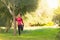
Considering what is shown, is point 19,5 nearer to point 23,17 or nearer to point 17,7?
point 17,7

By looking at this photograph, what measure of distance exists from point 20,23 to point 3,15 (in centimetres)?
596

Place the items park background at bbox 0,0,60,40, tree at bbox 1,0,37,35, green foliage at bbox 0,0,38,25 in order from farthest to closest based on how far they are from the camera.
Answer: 1. green foliage at bbox 0,0,38,25
2. tree at bbox 1,0,37,35
3. park background at bbox 0,0,60,40

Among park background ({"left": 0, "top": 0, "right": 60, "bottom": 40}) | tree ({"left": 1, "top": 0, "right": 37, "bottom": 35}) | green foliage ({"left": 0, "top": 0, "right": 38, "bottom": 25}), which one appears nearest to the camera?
park background ({"left": 0, "top": 0, "right": 60, "bottom": 40})

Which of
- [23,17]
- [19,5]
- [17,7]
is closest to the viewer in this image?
[19,5]

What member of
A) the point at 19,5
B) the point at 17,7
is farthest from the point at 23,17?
the point at 19,5

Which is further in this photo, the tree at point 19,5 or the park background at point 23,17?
the tree at point 19,5

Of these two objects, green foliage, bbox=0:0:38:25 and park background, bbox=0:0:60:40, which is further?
green foliage, bbox=0:0:38:25

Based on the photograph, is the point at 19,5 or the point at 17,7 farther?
the point at 17,7

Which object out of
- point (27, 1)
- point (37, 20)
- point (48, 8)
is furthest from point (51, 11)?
point (27, 1)

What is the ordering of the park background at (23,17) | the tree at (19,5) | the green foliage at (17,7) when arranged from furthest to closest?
the green foliage at (17,7) < the tree at (19,5) < the park background at (23,17)

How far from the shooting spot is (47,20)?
1777 inches

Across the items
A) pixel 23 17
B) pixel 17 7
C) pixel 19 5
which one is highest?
pixel 19 5

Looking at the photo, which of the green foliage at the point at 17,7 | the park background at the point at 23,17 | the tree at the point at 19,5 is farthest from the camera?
the green foliage at the point at 17,7

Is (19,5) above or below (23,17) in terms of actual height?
above
